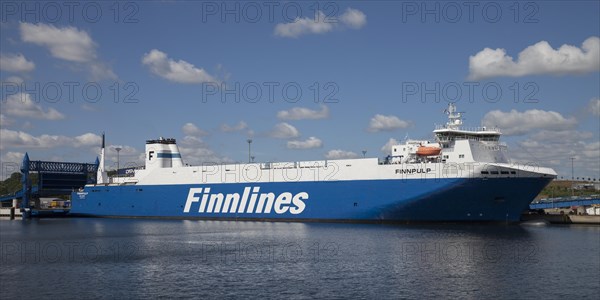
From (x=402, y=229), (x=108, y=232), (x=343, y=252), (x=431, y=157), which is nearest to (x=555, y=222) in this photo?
(x=431, y=157)

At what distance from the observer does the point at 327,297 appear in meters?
20.5

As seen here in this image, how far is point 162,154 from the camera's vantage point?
65250 millimetres

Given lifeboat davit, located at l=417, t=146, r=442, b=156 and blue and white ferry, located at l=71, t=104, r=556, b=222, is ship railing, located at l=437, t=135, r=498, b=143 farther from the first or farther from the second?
lifeboat davit, located at l=417, t=146, r=442, b=156

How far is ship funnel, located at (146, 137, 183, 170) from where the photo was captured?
65.1 m

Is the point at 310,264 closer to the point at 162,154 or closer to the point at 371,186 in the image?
the point at 371,186

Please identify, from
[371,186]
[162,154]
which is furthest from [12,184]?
[371,186]

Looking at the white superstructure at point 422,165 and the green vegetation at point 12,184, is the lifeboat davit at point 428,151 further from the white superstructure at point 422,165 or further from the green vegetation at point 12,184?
the green vegetation at point 12,184

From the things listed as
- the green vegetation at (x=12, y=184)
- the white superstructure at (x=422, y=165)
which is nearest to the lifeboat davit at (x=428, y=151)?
the white superstructure at (x=422, y=165)

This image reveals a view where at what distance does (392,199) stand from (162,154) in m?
29.2

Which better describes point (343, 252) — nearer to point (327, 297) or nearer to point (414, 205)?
point (327, 297)

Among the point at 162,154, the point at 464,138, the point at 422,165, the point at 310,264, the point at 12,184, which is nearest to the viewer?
the point at 310,264

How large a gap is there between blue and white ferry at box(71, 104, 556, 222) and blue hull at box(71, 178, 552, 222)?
7cm

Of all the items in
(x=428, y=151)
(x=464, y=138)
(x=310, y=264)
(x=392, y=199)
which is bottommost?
(x=310, y=264)

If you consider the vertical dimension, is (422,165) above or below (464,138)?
below
